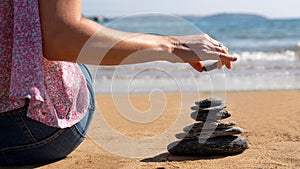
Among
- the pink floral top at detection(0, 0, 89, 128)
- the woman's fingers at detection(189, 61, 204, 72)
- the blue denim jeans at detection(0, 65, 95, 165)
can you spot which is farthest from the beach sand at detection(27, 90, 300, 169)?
the woman's fingers at detection(189, 61, 204, 72)

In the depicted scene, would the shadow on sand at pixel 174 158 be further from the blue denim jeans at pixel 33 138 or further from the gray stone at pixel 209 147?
the blue denim jeans at pixel 33 138

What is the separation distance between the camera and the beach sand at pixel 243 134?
11.9ft

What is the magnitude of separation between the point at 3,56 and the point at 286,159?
2041mm

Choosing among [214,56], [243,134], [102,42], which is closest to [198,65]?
[214,56]

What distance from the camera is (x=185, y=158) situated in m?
3.79

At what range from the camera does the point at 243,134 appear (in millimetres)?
4613

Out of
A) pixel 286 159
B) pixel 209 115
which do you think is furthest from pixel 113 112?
pixel 286 159

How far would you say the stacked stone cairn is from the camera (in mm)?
3814

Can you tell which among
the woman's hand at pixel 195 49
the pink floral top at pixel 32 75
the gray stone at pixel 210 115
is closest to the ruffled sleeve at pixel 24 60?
the pink floral top at pixel 32 75

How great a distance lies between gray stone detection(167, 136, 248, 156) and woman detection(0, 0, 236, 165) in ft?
2.80

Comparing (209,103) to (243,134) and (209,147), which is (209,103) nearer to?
(209,147)

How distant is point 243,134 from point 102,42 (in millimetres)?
2322

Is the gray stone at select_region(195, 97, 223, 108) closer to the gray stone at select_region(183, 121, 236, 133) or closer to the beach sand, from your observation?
the gray stone at select_region(183, 121, 236, 133)

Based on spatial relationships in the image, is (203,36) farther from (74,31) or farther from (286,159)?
(286,159)
